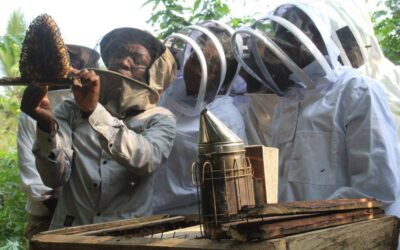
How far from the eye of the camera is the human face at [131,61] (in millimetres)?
2707

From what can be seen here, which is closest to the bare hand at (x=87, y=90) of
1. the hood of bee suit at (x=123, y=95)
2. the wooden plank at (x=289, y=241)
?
the hood of bee suit at (x=123, y=95)

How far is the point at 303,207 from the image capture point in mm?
Answer: 1431

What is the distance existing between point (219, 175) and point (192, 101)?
5.84 ft

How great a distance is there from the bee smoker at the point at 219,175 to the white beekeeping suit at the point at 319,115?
73 centimetres

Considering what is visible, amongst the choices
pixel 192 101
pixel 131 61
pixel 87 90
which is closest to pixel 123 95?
pixel 131 61

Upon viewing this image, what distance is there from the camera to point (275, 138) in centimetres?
272

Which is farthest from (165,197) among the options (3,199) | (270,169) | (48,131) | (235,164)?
(3,199)

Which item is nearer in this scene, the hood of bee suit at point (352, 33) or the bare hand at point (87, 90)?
the bare hand at point (87, 90)

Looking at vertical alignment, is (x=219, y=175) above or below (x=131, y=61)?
below

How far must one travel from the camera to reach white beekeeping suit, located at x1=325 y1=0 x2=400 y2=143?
2711 millimetres

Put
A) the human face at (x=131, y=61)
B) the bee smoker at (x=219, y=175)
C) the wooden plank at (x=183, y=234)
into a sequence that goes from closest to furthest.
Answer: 1. the bee smoker at (x=219, y=175)
2. the wooden plank at (x=183, y=234)
3. the human face at (x=131, y=61)

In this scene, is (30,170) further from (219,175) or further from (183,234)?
(219,175)

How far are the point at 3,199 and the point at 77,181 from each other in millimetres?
2913

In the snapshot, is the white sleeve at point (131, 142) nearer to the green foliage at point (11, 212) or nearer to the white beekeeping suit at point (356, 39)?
the white beekeeping suit at point (356, 39)
